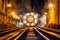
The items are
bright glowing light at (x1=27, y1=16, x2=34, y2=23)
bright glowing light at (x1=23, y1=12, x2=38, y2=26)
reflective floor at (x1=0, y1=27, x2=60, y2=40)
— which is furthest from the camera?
bright glowing light at (x1=27, y1=16, x2=34, y2=23)

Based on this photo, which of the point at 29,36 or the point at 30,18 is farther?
the point at 30,18

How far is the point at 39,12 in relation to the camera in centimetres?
4272

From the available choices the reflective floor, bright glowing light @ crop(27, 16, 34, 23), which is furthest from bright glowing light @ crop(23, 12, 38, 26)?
the reflective floor

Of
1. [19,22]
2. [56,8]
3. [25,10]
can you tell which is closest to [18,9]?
[25,10]

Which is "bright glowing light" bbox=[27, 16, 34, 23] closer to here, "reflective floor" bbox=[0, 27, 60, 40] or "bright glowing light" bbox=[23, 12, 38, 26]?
"bright glowing light" bbox=[23, 12, 38, 26]

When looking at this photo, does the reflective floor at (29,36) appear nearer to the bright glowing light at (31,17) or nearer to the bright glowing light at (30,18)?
the bright glowing light at (31,17)

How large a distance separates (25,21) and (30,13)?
243 centimetres

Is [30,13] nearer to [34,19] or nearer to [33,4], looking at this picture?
[34,19]

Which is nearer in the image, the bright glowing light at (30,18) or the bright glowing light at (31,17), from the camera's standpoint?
the bright glowing light at (31,17)

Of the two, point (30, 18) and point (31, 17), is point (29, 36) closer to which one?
point (31, 17)

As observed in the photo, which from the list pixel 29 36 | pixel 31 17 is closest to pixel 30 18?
pixel 31 17

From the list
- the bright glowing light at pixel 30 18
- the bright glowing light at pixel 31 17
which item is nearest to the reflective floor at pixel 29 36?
the bright glowing light at pixel 31 17

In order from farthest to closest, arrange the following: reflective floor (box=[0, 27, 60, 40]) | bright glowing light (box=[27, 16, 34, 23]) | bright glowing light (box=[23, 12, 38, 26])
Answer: bright glowing light (box=[27, 16, 34, 23])
bright glowing light (box=[23, 12, 38, 26])
reflective floor (box=[0, 27, 60, 40])

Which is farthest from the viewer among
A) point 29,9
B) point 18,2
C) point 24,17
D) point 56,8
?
point 24,17
